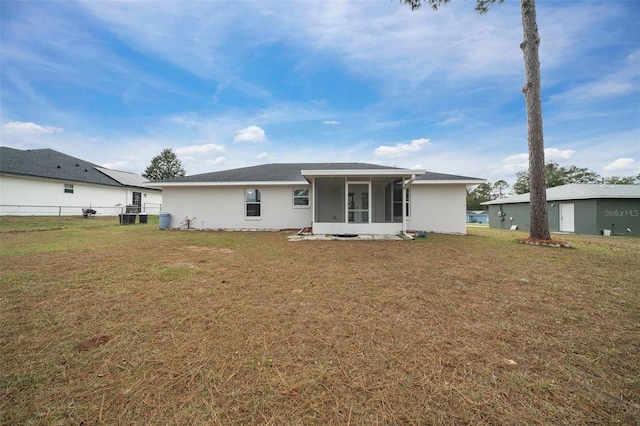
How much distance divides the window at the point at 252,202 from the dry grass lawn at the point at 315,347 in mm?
8172

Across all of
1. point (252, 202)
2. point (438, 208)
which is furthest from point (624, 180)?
point (252, 202)

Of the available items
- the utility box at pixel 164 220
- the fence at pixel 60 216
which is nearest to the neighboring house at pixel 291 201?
the utility box at pixel 164 220

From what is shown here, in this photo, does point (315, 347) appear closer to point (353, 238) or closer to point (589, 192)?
point (353, 238)

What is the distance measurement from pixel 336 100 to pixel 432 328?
1723cm

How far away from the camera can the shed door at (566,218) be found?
1698 centimetres

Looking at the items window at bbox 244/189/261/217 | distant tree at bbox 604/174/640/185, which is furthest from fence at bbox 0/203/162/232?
distant tree at bbox 604/174/640/185

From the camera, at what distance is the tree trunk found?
912cm

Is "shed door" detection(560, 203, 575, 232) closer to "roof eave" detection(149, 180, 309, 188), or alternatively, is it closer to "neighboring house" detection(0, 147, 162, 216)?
"roof eave" detection(149, 180, 309, 188)

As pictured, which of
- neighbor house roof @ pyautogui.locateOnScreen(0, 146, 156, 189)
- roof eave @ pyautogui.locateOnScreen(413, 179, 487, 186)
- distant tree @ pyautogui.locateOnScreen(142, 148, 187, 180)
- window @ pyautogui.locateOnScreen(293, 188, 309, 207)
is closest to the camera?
roof eave @ pyautogui.locateOnScreen(413, 179, 487, 186)

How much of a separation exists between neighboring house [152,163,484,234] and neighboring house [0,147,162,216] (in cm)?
489

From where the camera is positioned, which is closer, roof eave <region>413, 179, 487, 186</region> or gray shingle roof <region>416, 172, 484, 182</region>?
roof eave <region>413, 179, 487, 186</region>

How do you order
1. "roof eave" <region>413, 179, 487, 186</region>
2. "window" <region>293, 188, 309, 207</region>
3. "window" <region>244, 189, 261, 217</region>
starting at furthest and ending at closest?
1. "window" <region>244, 189, 261, 217</region>
2. "window" <region>293, 188, 309, 207</region>
3. "roof eave" <region>413, 179, 487, 186</region>

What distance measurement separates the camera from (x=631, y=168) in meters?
30.6

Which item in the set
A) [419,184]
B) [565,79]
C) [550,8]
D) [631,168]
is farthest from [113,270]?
[631,168]
